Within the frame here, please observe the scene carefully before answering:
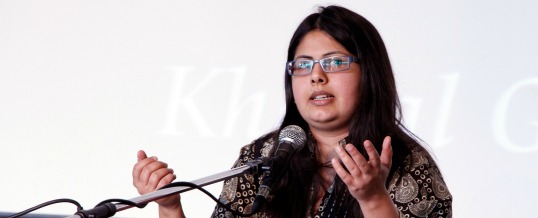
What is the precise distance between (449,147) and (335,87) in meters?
1.36

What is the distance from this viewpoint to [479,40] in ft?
11.0

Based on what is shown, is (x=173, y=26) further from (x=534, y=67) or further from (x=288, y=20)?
(x=534, y=67)

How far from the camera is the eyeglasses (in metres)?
2.11

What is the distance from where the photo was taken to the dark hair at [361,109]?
2.15 meters

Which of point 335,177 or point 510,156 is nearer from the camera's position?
point 335,177

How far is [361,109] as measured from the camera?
2.17 meters

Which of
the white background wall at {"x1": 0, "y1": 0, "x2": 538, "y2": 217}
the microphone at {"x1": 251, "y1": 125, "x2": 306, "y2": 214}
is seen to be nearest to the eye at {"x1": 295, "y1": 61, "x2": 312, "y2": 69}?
the microphone at {"x1": 251, "y1": 125, "x2": 306, "y2": 214}

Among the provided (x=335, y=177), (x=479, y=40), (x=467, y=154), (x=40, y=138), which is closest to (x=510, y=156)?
(x=467, y=154)

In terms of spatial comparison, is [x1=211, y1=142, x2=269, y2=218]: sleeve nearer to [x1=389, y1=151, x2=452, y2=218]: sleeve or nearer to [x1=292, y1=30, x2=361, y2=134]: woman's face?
[x1=292, y1=30, x2=361, y2=134]: woman's face

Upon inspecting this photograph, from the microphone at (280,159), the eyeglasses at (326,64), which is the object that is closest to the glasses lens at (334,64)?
the eyeglasses at (326,64)

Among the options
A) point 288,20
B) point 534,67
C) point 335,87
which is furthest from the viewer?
point 288,20

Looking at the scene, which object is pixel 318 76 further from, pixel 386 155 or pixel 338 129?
pixel 386 155

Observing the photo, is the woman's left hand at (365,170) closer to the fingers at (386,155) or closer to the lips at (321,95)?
the fingers at (386,155)

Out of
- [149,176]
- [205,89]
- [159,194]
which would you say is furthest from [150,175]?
[205,89]
